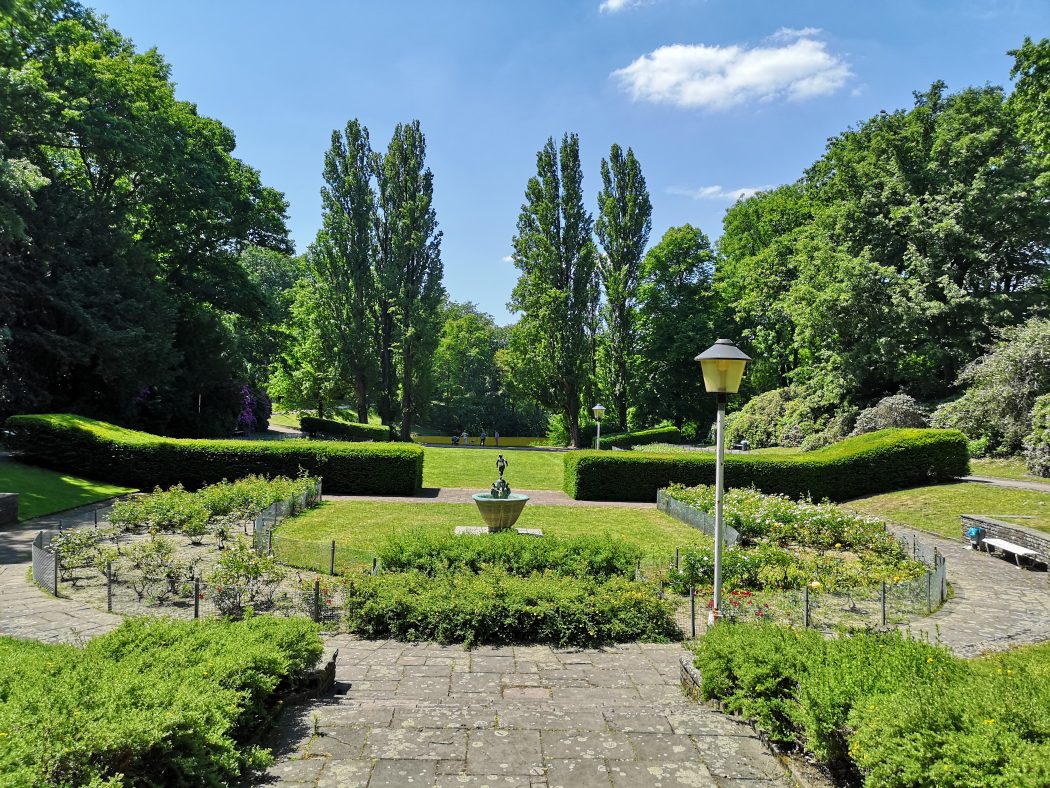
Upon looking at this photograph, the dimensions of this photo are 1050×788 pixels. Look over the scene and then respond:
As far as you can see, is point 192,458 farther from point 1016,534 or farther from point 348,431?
point 1016,534

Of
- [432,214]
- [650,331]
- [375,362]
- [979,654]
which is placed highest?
[432,214]

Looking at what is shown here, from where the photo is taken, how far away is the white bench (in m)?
11.7

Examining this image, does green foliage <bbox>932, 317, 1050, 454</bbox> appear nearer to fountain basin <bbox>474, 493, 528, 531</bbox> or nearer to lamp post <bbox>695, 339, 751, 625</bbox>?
fountain basin <bbox>474, 493, 528, 531</bbox>

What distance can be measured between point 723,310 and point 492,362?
25049mm

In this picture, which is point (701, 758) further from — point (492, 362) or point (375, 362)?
point (492, 362)

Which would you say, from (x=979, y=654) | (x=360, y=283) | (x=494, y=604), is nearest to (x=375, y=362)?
(x=360, y=283)

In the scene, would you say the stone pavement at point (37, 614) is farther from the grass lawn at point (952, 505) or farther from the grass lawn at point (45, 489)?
the grass lawn at point (952, 505)

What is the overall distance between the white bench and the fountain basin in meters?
9.62

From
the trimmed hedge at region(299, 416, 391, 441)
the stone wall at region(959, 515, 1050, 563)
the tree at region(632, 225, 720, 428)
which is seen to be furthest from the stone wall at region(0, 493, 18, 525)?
the tree at region(632, 225, 720, 428)

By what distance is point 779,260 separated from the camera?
3559 cm

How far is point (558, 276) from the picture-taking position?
37312 millimetres

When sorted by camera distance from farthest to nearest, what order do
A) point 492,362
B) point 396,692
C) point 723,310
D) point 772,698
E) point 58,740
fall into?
point 492,362 < point 723,310 < point 396,692 < point 772,698 < point 58,740

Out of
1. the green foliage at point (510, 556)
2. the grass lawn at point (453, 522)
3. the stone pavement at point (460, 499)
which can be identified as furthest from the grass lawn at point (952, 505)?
the green foliage at point (510, 556)

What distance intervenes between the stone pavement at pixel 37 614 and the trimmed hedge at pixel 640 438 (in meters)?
29.9
